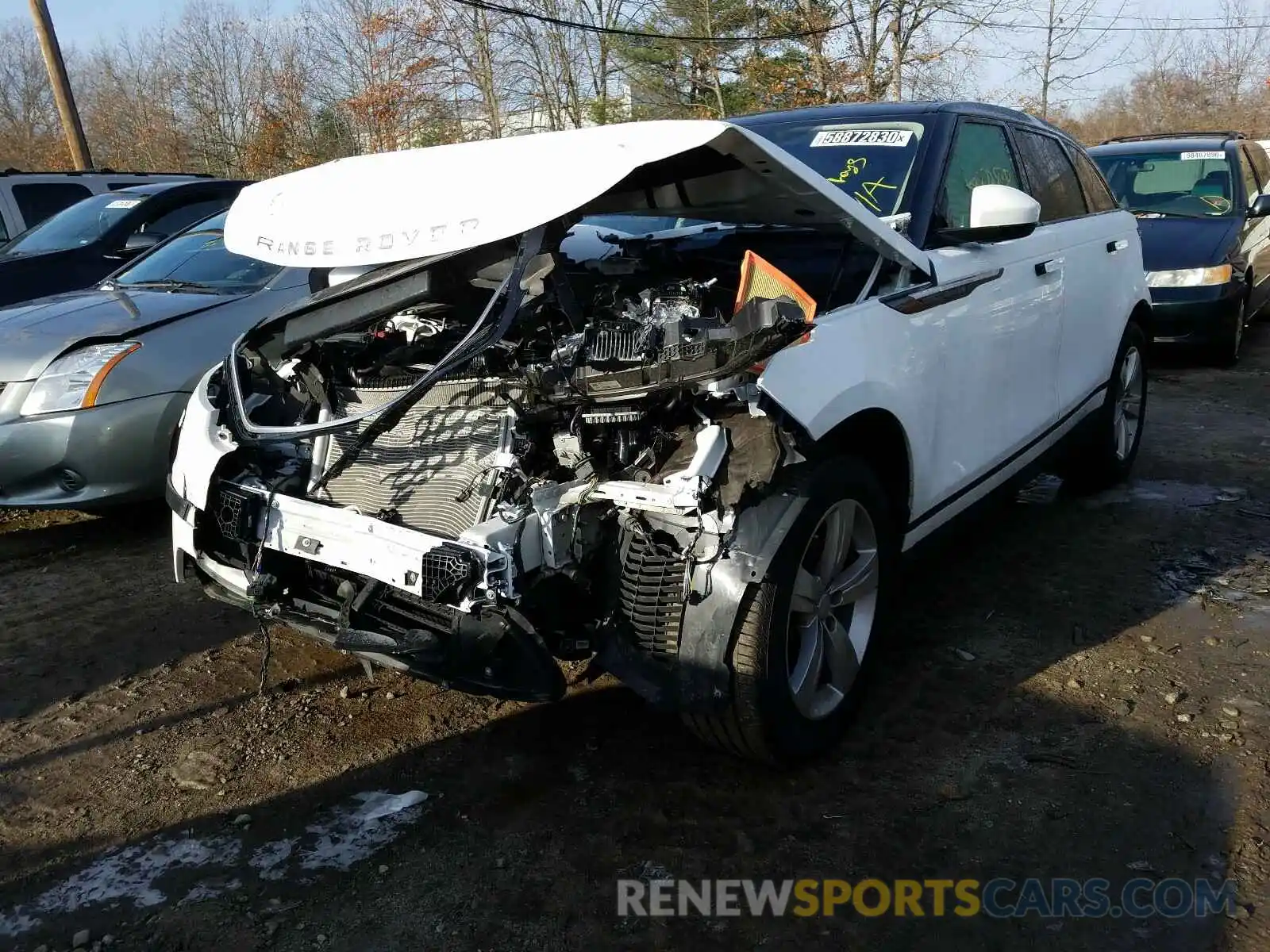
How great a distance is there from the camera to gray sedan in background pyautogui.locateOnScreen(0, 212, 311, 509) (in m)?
4.34

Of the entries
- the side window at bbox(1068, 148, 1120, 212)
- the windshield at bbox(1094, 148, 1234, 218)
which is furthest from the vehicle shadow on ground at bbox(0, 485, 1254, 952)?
the windshield at bbox(1094, 148, 1234, 218)

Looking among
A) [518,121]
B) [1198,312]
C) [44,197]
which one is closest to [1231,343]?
[1198,312]

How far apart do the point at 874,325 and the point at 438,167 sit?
1.31 meters

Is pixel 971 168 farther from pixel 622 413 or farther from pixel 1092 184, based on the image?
pixel 622 413

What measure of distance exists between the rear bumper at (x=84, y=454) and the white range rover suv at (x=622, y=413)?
1369 millimetres

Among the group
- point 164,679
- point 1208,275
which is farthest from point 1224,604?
point 1208,275

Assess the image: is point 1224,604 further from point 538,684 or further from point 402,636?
point 402,636

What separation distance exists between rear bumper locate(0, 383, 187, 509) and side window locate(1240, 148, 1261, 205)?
9.31 m

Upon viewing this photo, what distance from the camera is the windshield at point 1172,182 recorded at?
29.5 ft

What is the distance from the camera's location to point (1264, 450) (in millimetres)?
5926

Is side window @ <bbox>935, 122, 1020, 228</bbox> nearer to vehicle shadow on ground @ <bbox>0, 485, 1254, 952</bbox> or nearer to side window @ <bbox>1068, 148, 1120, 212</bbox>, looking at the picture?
side window @ <bbox>1068, 148, 1120, 212</bbox>

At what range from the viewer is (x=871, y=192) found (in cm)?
346

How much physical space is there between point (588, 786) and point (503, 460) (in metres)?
0.96

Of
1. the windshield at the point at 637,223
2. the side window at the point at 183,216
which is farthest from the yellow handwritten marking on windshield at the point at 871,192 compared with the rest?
the side window at the point at 183,216
